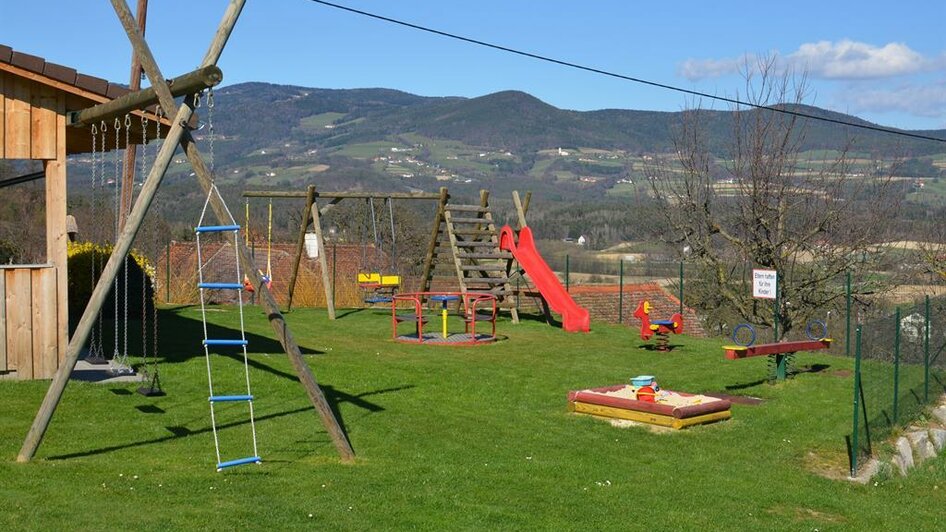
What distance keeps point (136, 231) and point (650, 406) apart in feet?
20.7

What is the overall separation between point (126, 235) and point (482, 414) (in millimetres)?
5072

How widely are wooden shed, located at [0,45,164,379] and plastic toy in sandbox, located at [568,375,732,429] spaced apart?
20.8 feet

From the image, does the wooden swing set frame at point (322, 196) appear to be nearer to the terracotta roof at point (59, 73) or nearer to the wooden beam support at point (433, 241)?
the wooden beam support at point (433, 241)

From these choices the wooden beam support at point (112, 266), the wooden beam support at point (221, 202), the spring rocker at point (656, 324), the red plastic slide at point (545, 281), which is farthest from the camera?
the red plastic slide at point (545, 281)

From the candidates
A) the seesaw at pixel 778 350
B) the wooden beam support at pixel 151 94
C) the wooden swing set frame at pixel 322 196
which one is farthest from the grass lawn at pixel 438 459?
the wooden swing set frame at pixel 322 196

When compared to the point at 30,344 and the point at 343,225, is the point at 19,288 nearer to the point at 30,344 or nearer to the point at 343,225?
the point at 30,344

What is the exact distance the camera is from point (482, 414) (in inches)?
531

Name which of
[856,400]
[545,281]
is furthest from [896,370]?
[545,281]

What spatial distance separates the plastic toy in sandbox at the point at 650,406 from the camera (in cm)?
1324

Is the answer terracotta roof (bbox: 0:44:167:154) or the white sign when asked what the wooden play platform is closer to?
the white sign

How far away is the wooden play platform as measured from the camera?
43.4ft

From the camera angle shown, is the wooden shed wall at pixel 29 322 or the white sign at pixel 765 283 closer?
the wooden shed wall at pixel 29 322

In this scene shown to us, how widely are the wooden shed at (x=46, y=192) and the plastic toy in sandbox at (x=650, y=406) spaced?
633 centimetres

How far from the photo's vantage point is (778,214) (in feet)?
90.4
